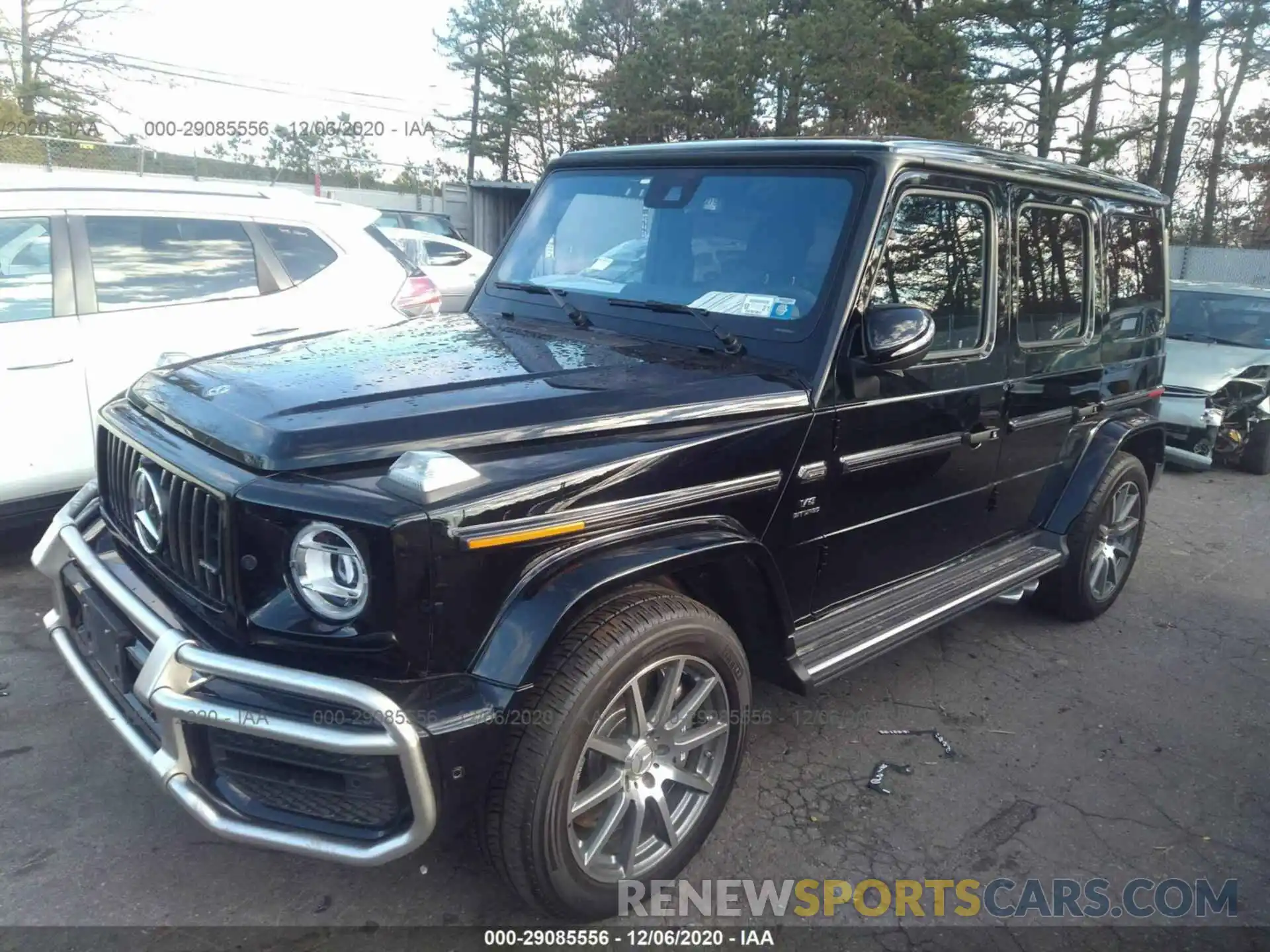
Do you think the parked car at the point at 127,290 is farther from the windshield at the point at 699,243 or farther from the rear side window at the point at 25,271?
the windshield at the point at 699,243

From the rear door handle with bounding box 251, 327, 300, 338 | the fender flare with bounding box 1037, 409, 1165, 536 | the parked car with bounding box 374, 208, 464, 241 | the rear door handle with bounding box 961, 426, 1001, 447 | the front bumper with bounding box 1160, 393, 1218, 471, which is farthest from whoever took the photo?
the parked car with bounding box 374, 208, 464, 241

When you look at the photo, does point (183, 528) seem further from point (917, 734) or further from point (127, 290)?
point (127, 290)

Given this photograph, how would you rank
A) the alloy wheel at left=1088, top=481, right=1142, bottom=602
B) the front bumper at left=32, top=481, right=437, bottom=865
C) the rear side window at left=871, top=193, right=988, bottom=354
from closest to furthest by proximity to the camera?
the front bumper at left=32, top=481, right=437, bottom=865
the rear side window at left=871, top=193, right=988, bottom=354
the alloy wheel at left=1088, top=481, right=1142, bottom=602

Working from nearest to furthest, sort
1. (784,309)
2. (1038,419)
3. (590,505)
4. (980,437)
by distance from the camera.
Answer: (590,505), (784,309), (980,437), (1038,419)

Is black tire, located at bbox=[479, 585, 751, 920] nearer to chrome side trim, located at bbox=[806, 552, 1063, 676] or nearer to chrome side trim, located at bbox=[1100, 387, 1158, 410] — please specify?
chrome side trim, located at bbox=[806, 552, 1063, 676]

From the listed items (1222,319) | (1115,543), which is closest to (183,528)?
(1115,543)

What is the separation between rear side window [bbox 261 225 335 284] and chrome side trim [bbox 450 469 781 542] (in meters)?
3.70

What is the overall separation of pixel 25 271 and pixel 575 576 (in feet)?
12.6

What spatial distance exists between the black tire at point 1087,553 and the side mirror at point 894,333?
6.44 feet

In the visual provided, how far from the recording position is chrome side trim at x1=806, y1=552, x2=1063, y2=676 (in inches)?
119

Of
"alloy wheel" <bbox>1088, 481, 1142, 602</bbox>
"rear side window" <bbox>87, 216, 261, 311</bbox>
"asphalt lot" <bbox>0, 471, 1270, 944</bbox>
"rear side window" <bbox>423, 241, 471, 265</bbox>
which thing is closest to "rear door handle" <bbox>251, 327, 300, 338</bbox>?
"rear side window" <bbox>87, 216, 261, 311</bbox>

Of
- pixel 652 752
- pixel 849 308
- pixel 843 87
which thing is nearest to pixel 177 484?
pixel 652 752

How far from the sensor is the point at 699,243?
3270 millimetres

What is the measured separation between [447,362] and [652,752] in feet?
4.32
